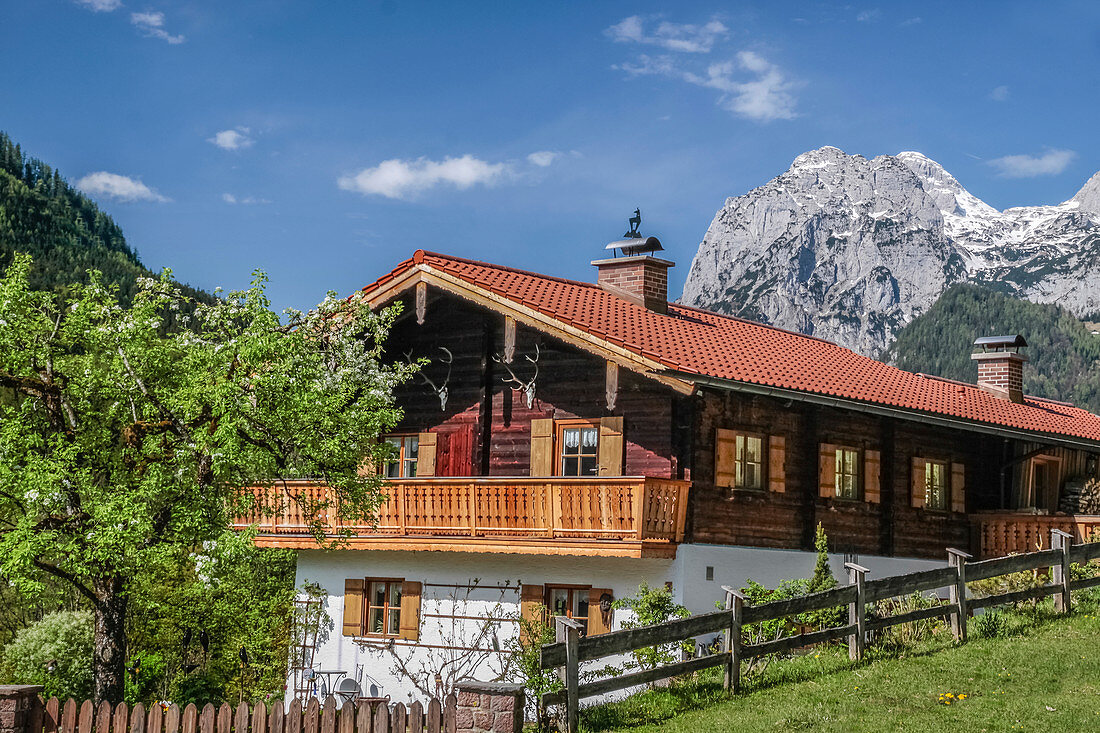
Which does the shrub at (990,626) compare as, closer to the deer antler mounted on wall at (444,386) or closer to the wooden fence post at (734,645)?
the wooden fence post at (734,645)

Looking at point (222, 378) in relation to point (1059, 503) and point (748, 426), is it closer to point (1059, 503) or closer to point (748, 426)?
point (748, 426)

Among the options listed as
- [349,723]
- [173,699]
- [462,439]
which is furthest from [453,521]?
[349,723]

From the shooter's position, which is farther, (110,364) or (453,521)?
(453,521)

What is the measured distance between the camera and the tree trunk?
15805 millimetres

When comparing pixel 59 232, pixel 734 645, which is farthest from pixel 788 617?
pixel 59 232

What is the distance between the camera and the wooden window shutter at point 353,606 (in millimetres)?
21656

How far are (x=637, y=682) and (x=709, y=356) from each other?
7.90m

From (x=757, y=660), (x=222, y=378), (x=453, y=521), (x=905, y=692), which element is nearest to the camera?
(x=905, y=692)

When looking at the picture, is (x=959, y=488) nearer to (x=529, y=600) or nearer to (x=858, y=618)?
(x=529, y=600)

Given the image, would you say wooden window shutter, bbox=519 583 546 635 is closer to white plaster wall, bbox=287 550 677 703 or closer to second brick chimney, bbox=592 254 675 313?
white plaster wall, bbox=287 550 677 703

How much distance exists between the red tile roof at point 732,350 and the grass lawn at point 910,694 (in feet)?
16.5

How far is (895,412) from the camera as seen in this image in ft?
70.9

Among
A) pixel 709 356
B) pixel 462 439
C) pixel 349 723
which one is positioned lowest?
pixel 349 723

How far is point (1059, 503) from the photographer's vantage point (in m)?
26.2
